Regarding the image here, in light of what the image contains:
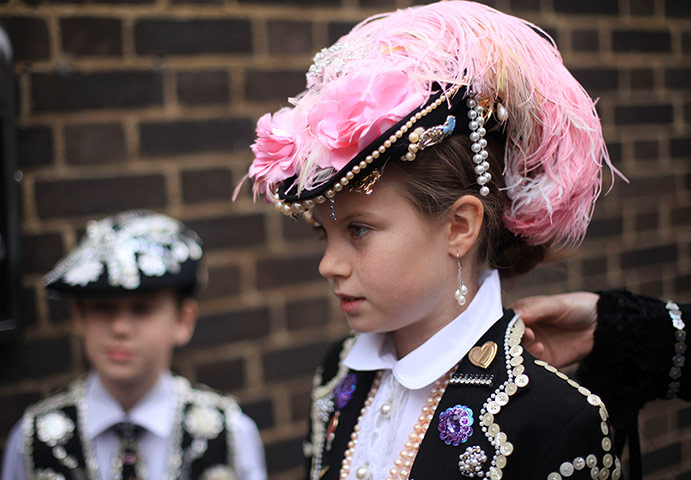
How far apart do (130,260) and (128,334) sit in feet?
0.72

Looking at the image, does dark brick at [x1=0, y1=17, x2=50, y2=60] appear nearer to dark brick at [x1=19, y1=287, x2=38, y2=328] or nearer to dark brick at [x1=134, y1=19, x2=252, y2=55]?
dark brick at [x1=134, y1=19, x2=252, y2=55]

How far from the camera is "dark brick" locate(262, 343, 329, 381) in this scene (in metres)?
2.43

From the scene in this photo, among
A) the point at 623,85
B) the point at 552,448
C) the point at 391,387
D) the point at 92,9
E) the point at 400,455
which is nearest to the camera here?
the point at 552,448

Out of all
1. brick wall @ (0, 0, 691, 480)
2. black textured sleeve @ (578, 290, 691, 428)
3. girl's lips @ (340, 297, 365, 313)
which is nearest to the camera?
girl's lips @ (340, 297, 365, 313)

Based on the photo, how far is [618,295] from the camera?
149 centimetres

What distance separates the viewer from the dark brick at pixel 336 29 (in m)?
2.44

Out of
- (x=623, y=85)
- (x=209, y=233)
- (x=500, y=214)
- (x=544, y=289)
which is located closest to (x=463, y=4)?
(x=500, y=214)

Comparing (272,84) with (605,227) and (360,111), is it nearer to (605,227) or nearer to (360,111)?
(360,111)

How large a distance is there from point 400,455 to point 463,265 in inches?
15.4

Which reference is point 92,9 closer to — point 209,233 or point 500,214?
point 209,233

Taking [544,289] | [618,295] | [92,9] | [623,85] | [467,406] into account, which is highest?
[92,9]

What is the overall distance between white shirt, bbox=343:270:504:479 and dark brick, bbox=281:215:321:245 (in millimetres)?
1069

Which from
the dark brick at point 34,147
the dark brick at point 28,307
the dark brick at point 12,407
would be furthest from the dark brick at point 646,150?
the dark brick at point 12,407

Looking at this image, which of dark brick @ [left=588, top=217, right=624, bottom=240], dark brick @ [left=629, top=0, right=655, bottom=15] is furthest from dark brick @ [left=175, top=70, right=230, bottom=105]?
dark brick @ [left=629, top=0, right=655, bottom=15]
